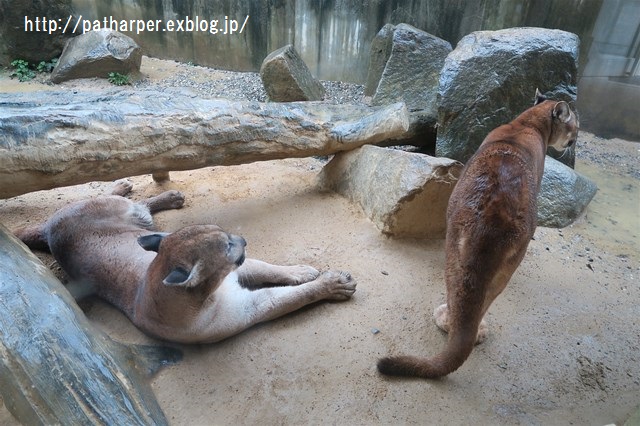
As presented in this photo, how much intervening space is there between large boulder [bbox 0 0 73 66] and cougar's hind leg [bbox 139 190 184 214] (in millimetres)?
7829

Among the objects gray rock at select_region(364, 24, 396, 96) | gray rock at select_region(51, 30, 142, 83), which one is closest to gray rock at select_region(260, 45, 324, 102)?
gray rock at select_region(364, 24, 396, 96)

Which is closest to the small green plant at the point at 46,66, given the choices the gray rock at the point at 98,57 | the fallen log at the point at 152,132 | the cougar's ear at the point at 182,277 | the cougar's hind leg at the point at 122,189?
the gray rock at the point at 98,57

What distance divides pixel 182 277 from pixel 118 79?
7985mm

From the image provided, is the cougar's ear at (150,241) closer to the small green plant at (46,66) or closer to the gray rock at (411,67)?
the gray rock at (411,67)

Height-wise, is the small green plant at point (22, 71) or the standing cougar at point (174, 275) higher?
the standing cougar at point (174, 275)

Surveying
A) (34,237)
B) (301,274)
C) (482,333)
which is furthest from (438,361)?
(34,237)

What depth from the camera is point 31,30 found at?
9.83m

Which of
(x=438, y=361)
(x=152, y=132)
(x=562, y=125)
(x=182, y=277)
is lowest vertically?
(x=438, y=361)

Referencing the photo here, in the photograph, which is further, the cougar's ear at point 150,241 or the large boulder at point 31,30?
the large boulder at point 31,30

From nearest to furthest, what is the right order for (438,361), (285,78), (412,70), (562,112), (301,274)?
(438,361) → (301,274) → (562,112) → (412,70) → (285,78)

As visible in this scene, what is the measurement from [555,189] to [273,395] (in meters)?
4.60

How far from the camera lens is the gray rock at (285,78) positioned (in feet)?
24.1

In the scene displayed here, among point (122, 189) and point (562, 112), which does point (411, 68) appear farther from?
point (122, 189)

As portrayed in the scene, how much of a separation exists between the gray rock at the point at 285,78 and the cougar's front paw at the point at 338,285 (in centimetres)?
479
